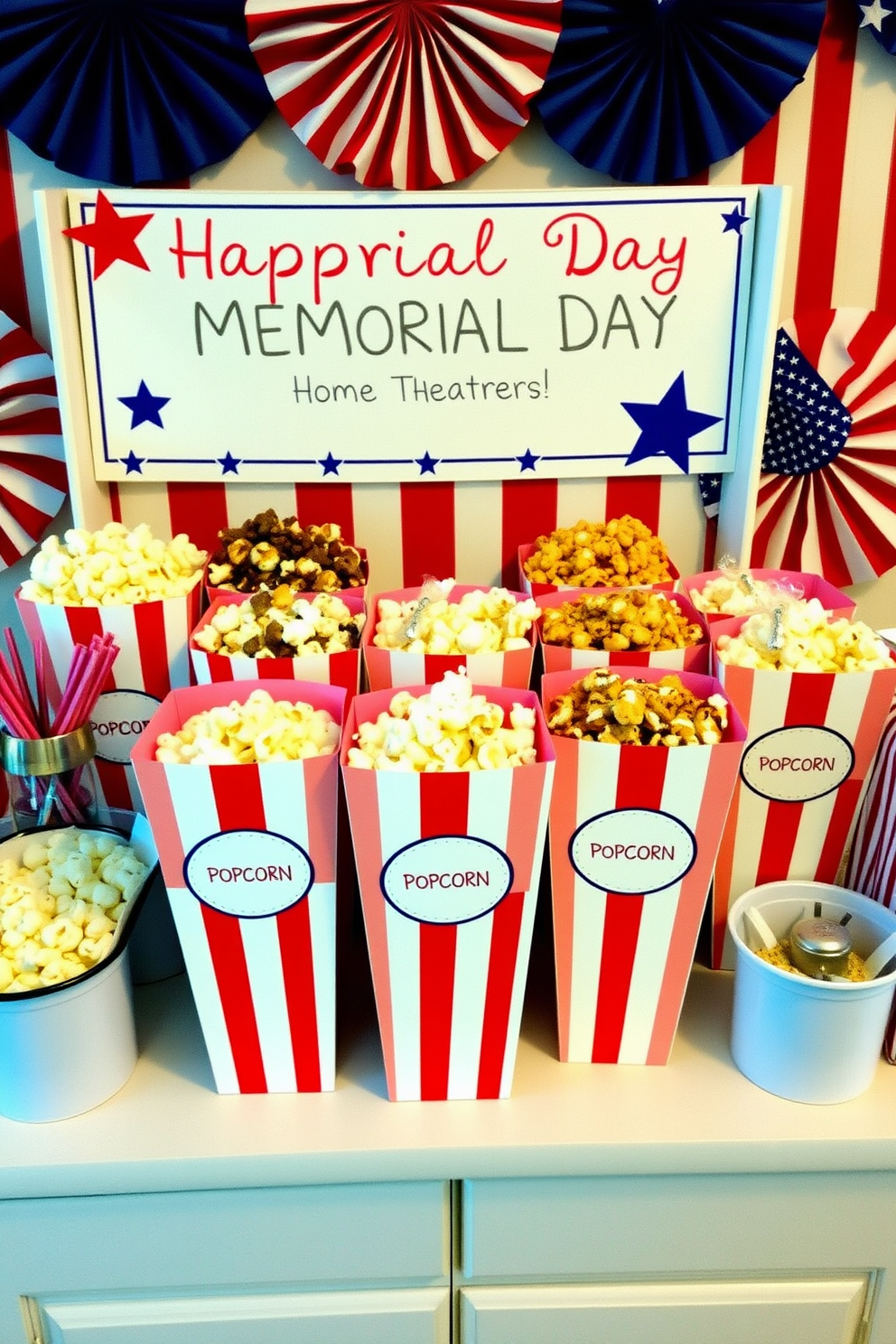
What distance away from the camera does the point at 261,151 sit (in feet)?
5.39

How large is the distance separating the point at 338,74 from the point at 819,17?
75 centimetres

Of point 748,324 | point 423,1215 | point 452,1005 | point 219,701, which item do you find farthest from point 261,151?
point 423,1215

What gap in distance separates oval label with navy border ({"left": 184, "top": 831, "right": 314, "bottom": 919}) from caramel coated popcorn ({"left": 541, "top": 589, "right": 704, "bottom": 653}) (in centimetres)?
48

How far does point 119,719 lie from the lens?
1443 millimetres

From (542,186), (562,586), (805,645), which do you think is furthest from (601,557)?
(542,186)

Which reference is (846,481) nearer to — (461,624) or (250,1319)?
(461,624)

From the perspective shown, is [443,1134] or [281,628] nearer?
[443,1134]

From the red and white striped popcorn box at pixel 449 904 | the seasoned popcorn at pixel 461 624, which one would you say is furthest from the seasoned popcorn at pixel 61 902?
the seasoned popcorn at pixel 461 624

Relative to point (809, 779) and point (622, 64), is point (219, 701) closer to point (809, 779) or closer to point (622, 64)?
point (809, 779)

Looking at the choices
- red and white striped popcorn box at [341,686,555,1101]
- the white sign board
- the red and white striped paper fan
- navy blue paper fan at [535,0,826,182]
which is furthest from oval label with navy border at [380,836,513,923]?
navy blue paper fan at [535,0,826,182]

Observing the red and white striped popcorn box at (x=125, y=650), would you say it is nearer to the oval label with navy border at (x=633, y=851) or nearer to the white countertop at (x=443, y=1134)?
the white countertop at (x=443, y=1134)

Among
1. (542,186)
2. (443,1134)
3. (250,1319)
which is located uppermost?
(542,186)

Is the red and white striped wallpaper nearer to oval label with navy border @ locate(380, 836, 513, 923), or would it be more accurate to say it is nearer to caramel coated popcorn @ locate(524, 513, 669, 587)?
caramel coated popcorn @ locate(524, 513, 669, 587)

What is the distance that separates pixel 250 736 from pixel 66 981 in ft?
1.15
